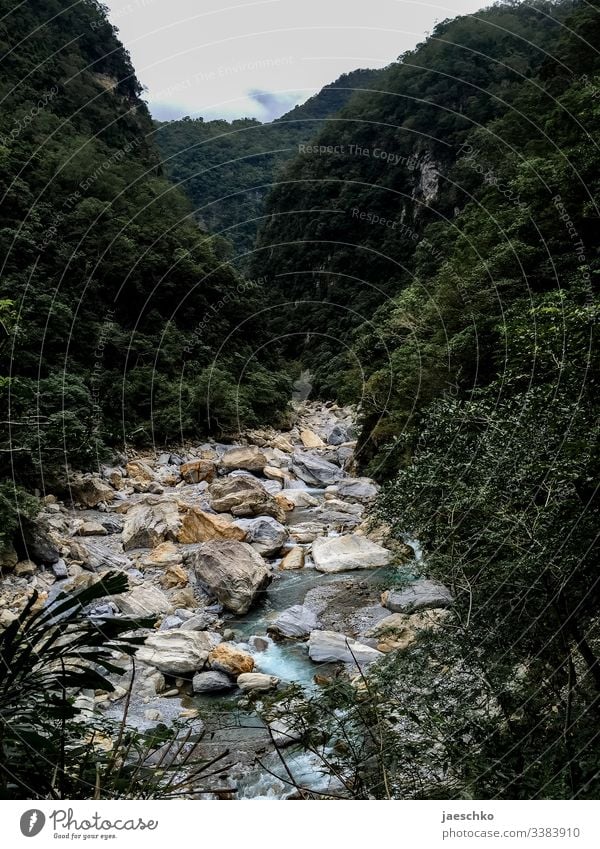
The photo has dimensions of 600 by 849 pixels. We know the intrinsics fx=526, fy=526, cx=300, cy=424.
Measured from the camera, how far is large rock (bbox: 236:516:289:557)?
924cm

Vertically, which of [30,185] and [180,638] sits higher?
[30,185]

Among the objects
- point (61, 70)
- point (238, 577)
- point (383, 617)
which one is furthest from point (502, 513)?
point (61, 70)

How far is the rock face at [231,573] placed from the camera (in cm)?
725

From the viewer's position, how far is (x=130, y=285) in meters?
20.7

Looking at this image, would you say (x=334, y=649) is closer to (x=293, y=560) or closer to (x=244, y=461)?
(x=293, y=560)

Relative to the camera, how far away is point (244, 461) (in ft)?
49.8

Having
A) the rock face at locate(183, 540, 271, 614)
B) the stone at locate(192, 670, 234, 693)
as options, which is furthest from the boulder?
the stone at locate(192, 670, 234, 693)

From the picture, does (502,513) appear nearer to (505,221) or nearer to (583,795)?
(583,795)

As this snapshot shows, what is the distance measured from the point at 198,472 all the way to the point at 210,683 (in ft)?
30.8

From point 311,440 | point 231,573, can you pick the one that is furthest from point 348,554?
point 311,440

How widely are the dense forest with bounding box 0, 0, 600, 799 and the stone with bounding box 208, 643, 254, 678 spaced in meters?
2.47

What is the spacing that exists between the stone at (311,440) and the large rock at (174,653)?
14.3 m

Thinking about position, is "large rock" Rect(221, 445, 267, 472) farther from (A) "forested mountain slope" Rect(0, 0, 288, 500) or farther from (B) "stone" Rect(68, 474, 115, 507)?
(B) "stone" Rect(68, 474, 115, 507)

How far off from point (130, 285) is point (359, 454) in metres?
11.8
